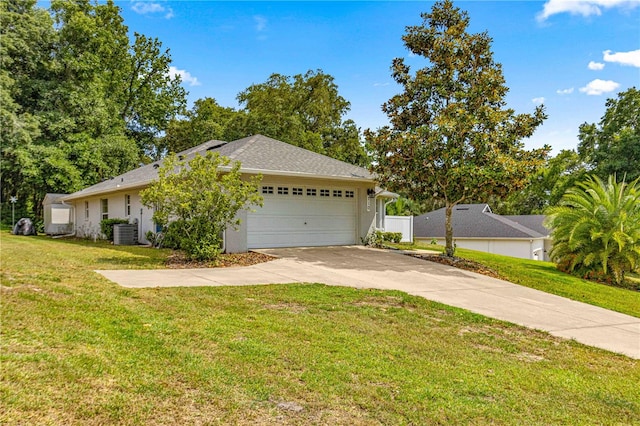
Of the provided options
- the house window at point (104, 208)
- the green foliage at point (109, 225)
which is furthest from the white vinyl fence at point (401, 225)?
the house window at point (104, 208)

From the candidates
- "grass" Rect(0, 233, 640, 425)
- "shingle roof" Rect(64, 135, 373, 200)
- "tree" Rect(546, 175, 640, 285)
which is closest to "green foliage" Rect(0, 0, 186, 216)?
"shingle roof" Rect(64, 135, 373, 200)

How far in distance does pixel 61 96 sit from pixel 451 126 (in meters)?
25.3

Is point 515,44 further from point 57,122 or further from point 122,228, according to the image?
point 57,122

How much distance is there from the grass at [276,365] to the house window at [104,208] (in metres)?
15.2

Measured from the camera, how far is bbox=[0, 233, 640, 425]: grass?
3.13m

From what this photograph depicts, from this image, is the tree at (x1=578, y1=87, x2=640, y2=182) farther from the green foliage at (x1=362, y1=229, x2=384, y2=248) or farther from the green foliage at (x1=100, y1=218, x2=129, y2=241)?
the green foliage at (x1=100, y1=218, x2=129, y2=241)

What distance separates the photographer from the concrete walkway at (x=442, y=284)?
22.5ft

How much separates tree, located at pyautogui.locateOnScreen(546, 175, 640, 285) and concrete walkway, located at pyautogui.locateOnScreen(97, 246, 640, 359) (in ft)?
16.3

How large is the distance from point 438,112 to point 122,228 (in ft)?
40.5

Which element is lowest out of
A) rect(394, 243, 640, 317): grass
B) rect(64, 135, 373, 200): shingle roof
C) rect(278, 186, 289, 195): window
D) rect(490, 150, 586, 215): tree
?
rect(394, 243, 640, 317): grass

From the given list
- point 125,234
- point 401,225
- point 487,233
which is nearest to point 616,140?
point 487,233

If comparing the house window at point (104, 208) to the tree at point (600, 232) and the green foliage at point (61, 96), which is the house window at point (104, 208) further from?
the tree at point (600, 232)

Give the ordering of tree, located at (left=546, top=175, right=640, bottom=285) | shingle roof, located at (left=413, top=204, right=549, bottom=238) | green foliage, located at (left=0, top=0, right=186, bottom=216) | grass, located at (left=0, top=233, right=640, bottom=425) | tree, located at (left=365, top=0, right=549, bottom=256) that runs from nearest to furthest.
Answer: grass, located at (left=0, top=233, right=640, bottom=425) < tree, located at (left=365, top=0, right=549, bottom=256) < tree, located at (left=546, top=175, right=640, bottom=285) < green foliage, located at (left=0, top=0, right=186, bottom=216) < shingle roof, located at (left=413, top=204, right=549, bottom=238)

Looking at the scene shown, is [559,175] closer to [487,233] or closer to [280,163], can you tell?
[487,233]
